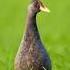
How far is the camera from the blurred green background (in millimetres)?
8543

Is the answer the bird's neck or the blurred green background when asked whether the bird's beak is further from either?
the blurred green background

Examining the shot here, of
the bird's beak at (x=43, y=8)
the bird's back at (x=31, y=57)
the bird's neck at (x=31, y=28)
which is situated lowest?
the bird's back at (x=31, y=57)

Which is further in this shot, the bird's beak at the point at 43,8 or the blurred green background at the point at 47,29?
the blurred green background at the point at 47,29

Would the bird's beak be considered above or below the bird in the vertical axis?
above

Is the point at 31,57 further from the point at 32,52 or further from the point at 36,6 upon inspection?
the point at 36,6

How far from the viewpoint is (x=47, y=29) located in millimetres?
11320

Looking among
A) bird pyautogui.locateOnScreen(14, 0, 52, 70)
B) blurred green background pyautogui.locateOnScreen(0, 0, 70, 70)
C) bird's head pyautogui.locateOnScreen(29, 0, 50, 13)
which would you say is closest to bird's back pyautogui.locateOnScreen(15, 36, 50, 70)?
bird pyautogui.locateOnScreen(14, 0, 52, 70)

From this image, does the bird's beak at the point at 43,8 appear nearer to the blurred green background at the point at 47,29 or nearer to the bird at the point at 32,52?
the bird at the point at 32,52

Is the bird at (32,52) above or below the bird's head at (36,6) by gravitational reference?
below

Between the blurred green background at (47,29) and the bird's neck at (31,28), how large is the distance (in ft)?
7.89

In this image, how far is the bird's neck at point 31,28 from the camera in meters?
5.00

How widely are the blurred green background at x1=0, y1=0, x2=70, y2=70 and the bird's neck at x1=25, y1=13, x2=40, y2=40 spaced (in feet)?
7.89

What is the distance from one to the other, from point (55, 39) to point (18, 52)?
17.2ft

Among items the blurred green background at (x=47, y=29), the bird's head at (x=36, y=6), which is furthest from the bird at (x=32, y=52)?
the blurred green background at (x=47, y=29)
